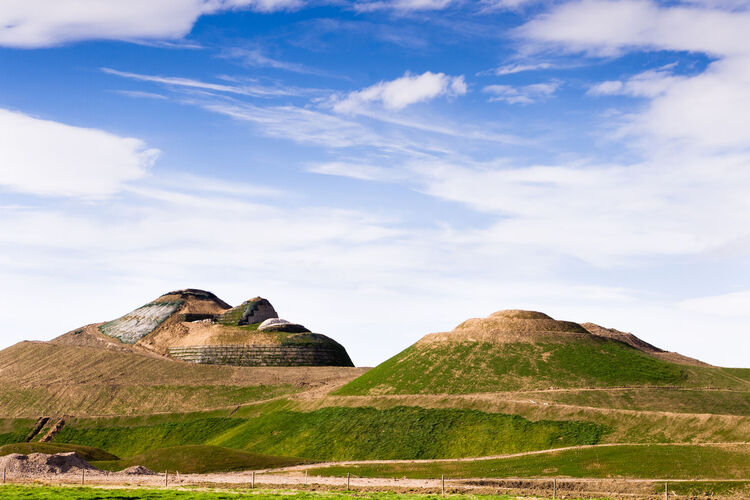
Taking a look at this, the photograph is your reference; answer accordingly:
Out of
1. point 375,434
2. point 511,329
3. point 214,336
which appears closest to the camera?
point 375,434

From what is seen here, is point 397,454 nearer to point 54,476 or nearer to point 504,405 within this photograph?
point 504,405

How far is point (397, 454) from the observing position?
9044 centimetres

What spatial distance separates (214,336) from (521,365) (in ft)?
262

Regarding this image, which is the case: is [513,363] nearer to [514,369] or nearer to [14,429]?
[514,369]

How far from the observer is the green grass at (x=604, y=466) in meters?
68.4

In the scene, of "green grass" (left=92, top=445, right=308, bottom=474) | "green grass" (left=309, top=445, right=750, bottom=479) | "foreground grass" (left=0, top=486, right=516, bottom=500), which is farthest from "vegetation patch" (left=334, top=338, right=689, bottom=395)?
"foreground grass" (left=0, top=486, right=516, bottom=500)

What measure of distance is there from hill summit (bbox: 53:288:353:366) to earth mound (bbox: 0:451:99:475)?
80.6 m

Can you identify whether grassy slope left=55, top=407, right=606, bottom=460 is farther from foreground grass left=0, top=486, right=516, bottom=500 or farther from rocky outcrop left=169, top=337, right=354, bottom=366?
rocky outcrop left=169, top=337, right=354, bottom=366

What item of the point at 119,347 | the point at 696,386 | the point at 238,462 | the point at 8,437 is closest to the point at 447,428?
the point at 238,462

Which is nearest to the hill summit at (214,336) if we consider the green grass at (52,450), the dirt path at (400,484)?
the green grass at (52,450)

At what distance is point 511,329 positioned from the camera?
418ft

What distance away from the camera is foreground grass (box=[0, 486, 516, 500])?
2096 inches

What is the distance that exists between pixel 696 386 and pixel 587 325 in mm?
53506

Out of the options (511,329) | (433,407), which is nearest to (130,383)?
(433,407)
